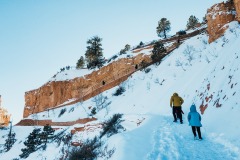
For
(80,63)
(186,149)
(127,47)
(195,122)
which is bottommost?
(186,149)

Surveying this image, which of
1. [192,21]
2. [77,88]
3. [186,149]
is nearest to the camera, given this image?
[186,149]

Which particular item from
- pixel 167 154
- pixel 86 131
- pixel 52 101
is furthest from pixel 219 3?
pixel 52 101

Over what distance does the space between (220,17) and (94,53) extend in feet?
123

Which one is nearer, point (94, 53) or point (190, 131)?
point (190, 131)

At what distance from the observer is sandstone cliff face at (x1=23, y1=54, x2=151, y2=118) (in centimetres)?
4950

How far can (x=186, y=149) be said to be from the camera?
27.7 ft

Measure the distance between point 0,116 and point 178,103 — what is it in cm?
8312

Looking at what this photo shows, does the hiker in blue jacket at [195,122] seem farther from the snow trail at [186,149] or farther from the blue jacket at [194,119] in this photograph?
the snow trail at [186,149]

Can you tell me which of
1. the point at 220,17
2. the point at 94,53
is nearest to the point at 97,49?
the point at 94,53

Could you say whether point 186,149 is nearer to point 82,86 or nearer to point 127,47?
point 82,86

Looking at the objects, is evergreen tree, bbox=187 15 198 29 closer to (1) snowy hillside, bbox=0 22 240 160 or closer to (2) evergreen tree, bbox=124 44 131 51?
(2) evergreen tree, bbox=124 44 131 51

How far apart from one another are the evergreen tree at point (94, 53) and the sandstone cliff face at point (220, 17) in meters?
34.2

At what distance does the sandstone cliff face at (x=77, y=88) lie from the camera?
162ft

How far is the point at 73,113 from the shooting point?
4322 cm
